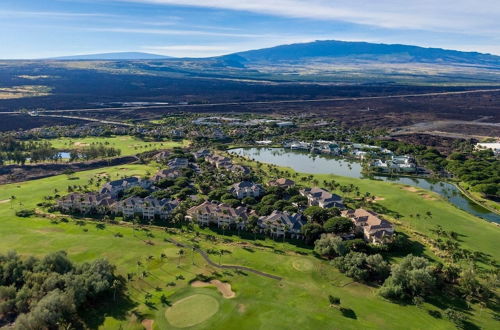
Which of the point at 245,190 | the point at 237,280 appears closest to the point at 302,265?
the point at 237,280

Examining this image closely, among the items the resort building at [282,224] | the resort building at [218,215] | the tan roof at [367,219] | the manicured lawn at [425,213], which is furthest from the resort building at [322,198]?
the resort building at [218,215]

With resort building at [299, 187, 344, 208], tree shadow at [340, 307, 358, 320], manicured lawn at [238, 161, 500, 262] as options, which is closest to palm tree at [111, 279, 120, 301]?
tree shadow at [340, 307, 358, 320]

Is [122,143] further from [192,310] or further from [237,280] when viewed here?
[192,310]

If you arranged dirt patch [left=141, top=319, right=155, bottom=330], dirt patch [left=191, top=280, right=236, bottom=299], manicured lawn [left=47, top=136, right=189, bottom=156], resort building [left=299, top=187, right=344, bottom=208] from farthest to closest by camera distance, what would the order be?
manicured lawn [left=47, top=136, right=189, bottom=156], resort building [left=299, top=187, right=344, bottom=208], dirt patch [left=191, top=280, right=236, bottom=299], dirt patch [left=141, top=319, right=155, bottom=330]

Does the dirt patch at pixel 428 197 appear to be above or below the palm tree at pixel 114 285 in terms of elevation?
below

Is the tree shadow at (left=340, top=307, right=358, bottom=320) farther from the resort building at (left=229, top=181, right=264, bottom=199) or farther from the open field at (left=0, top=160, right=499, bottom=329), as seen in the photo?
the resort building at (left=229, top=181, right=264, bottom=199)

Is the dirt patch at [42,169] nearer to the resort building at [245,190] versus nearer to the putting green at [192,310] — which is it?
the resort building at [245,190]
